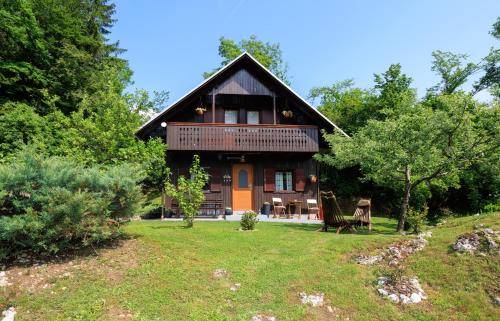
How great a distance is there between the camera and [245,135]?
1612 centimetres

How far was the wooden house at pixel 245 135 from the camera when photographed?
16.0 meters

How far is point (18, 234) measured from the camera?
5797mm

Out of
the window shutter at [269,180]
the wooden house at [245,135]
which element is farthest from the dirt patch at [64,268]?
the window shutter at [269,180]

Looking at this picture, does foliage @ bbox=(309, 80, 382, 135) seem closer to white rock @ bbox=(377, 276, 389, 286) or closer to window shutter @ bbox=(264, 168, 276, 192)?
window shutter @ bbox=(264, 168, 276, 192)

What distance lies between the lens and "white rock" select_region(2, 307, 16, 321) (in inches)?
177

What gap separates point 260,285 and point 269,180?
1158 cm

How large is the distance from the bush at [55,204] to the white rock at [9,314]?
1.23m

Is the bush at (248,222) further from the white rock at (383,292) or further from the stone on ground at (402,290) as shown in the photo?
the white rock at (383,292)

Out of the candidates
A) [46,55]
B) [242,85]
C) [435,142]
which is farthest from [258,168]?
[46,55]

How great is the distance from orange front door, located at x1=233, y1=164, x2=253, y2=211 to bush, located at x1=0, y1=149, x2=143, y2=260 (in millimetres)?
10215

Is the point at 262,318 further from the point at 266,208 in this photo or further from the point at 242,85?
the point at 242,85

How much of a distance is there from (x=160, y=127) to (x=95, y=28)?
49.4ft

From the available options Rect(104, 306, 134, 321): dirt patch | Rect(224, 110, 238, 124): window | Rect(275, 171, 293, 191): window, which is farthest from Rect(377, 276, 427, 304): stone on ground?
Rect(224, 110, 238, 124): window

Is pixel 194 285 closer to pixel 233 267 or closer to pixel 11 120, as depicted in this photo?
pixel 233 267
